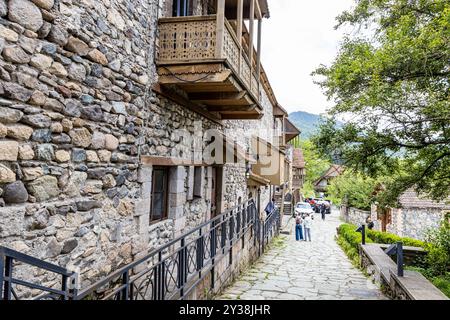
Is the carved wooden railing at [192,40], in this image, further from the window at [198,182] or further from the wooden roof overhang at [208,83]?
the window at [198,182]

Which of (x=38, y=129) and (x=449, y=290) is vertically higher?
(x=38, y=129)

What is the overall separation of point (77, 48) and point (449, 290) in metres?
8.43

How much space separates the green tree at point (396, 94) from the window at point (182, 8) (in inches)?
148

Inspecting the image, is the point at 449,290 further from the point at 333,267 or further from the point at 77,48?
the point at 77,48

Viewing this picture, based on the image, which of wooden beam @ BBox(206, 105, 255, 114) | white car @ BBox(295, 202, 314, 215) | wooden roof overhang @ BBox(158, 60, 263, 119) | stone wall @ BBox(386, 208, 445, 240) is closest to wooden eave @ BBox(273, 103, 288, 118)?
white car @ BBox(295, 202, 314, 215)

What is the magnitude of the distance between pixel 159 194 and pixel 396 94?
5324mm

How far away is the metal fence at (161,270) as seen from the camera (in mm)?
2184

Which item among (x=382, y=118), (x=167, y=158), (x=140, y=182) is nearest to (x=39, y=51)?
(x=140, y=182)

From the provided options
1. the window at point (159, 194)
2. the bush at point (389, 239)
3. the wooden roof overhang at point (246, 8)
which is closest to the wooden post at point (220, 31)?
the window at point (159, 194)

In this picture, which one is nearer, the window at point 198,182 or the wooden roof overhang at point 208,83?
the wooden roof overhang at point 208,83

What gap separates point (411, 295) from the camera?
14.8 feet

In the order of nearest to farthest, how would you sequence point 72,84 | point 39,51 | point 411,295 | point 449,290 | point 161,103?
point 39,51 < point 72,84 < point 411,295 < point 161,103 < point 449,290

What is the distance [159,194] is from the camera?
5.66m

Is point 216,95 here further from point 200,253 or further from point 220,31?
point 200,253
